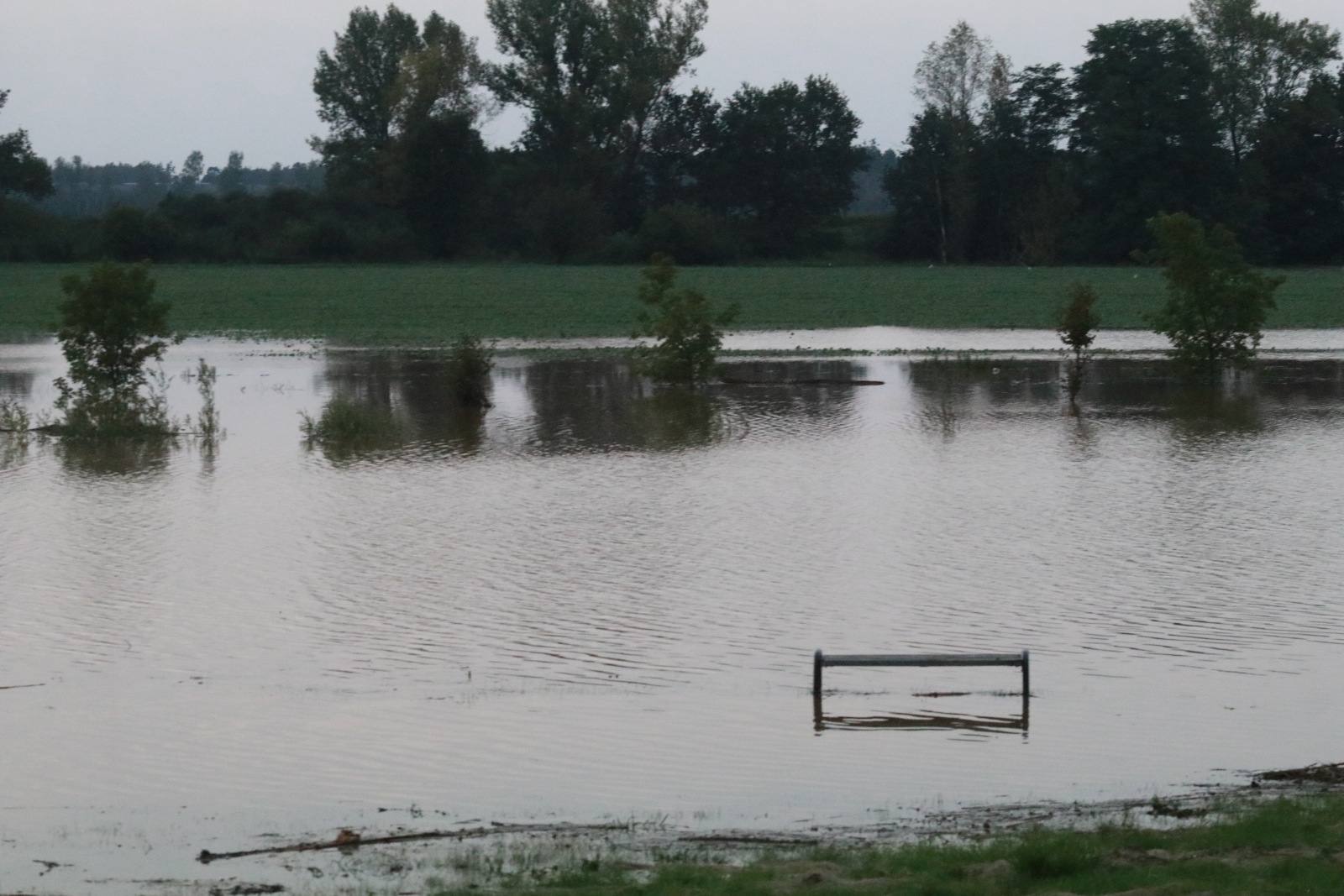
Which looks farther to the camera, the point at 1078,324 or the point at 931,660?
the point at 1078,324

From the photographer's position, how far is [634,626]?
534 inches

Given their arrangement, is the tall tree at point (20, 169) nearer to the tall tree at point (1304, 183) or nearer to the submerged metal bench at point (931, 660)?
the tall tree at point (1304, 183)

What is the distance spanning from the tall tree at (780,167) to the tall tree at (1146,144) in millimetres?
14855

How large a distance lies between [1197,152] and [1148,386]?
58.0 metres

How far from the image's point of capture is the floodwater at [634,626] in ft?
31.0

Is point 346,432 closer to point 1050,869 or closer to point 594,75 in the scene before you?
point 1050,869

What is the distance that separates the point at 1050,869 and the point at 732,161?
9401cm

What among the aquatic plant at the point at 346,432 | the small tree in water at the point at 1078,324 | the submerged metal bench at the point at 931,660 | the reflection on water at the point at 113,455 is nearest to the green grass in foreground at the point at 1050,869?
the submerged metal bench at the point at 931,660

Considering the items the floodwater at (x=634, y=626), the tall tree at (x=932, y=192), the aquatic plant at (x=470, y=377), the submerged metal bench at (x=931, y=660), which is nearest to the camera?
the floodwater at (x=634, y=626)

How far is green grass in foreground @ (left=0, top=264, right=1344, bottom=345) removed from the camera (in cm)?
5056

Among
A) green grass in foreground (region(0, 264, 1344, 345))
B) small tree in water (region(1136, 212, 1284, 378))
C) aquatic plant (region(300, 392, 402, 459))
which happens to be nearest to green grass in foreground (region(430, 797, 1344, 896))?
aquatic plant (region(300, 392, 402, 459))

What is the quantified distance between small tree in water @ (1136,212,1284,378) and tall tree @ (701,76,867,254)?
62.8m


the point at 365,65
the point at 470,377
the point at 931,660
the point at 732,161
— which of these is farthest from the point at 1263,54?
the point at 931,660

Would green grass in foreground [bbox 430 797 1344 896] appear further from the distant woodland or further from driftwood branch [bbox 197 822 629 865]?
the distant woodland
